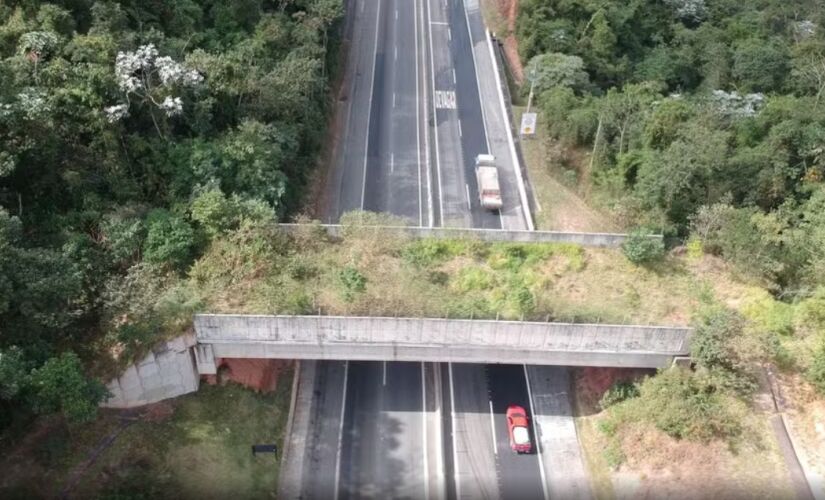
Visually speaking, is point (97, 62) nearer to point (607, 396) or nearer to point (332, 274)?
point (332, 274)

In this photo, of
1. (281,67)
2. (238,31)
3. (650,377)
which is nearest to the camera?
(650,377)

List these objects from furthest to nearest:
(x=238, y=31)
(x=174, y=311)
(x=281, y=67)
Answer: (x=238, y=31)
(x=281, y=67)
(x=174, y=311)

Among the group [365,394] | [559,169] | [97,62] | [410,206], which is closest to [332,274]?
[365,394]

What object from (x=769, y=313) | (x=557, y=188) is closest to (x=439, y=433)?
(x=769, y=313)

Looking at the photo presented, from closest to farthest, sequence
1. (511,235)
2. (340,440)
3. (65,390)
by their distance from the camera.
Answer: (65,390) → (340,440) → (511,235)

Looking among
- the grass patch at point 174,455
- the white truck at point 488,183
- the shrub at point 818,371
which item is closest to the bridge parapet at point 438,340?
the grass patch at point 174,455

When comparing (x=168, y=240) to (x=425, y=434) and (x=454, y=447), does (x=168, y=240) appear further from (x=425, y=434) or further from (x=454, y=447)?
(x=454, y=447)
